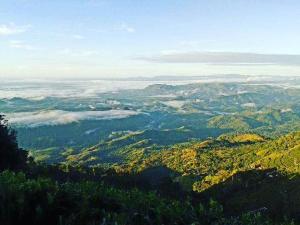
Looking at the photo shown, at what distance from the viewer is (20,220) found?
45406 mm

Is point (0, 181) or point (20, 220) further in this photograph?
point (0, 181)

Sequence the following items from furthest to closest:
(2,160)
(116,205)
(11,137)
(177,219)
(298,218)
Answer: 1. (298,218)
2. (11,137)
3. (2,160)
4. (116,205)
5. (177,219)

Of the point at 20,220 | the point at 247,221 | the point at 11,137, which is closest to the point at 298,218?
the point at 11,137

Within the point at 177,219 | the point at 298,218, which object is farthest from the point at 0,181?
the point at 298,218

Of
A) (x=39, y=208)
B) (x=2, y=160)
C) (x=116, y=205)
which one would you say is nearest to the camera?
(x=39, y=208)

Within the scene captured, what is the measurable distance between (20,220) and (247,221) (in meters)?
20.8

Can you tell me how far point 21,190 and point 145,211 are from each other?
1193cm

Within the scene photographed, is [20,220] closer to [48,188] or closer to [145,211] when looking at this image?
[48,188]

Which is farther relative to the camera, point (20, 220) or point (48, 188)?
point (48, 188)

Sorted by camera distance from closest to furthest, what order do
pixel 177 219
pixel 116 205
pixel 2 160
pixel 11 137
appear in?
1. pixel 177 219
2. pixel 116 205
3. pixel 2 160
4. pixel 11 137

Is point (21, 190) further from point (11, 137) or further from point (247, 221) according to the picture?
point (11, 137)

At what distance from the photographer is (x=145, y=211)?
49688 mm

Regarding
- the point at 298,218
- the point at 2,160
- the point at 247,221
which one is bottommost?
the point at 298,218

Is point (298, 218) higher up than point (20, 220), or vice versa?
point (20, 220)
